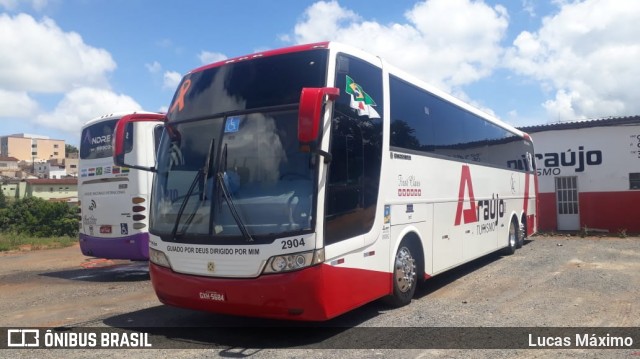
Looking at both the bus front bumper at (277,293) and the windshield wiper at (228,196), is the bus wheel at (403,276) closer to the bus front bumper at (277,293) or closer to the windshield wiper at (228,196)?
the bus front bumper at (277,293)

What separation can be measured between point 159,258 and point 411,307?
3742mm

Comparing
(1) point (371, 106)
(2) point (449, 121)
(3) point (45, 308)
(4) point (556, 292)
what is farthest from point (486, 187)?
(3) point (45, 308)

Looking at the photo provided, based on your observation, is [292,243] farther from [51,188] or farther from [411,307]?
[51,188]

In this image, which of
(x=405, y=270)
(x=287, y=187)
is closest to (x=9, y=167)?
(x=405, y=270)

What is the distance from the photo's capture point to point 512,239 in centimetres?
1440

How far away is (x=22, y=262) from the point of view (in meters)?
15.2

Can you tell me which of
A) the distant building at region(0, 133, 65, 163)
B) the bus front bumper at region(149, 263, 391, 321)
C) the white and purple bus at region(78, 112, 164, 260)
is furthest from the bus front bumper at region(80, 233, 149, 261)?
the distant building at region(0, 133, 65, 163)

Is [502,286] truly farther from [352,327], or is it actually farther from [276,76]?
[276,76]

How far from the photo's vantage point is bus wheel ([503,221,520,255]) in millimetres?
→ 14188

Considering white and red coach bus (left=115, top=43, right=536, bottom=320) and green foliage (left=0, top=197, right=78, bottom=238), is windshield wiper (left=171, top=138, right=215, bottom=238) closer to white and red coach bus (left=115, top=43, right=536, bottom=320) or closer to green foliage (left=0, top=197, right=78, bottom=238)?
white and red coach bus (left=115, top=43, right=536, bottom=320)

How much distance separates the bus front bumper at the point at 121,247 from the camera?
35.2 ft

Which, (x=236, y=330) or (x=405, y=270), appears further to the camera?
(x=405, y=270)

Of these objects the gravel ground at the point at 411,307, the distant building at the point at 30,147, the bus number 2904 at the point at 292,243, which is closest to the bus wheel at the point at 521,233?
the gravel ground at the point at 411,307

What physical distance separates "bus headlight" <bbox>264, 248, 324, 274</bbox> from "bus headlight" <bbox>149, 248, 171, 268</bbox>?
1.54 m
